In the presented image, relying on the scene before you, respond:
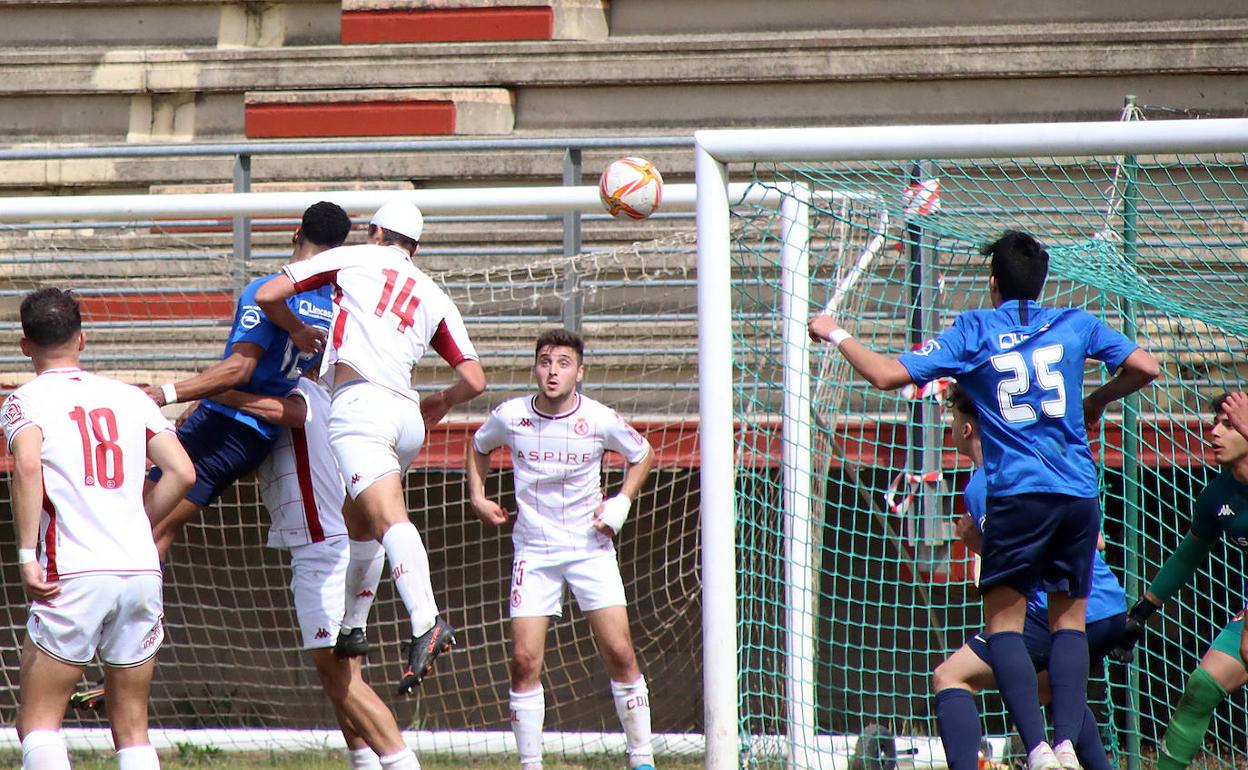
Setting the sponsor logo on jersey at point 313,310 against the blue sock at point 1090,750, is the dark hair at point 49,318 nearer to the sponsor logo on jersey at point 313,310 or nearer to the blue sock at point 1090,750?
the sponsor logo on jersey at point 313,310

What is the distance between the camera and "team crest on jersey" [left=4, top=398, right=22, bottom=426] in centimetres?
456

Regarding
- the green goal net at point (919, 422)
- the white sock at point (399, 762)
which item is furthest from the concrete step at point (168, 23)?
the white sock at point (399, 762)

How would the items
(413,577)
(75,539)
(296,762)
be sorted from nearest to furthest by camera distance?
(75,539), (413,577), (296,762)

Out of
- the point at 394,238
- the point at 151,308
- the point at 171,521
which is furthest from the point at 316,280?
the point at 151,308

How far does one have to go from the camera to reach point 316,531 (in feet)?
18.9

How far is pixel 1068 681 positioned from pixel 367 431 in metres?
2.57

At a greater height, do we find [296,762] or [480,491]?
[480,491]

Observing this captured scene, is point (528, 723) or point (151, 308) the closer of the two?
point (528, 723)

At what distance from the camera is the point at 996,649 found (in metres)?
4.68

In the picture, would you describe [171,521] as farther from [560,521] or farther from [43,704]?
[560,521]

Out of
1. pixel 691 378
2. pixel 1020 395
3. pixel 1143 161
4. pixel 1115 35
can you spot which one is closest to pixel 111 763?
pixel 691 378

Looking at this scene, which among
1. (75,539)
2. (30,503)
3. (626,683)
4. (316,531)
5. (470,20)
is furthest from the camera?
(470,20)

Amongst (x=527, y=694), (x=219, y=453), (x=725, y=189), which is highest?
(x=725, y=189)

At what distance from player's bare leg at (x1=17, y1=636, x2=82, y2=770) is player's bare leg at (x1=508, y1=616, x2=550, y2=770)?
1889 mm
